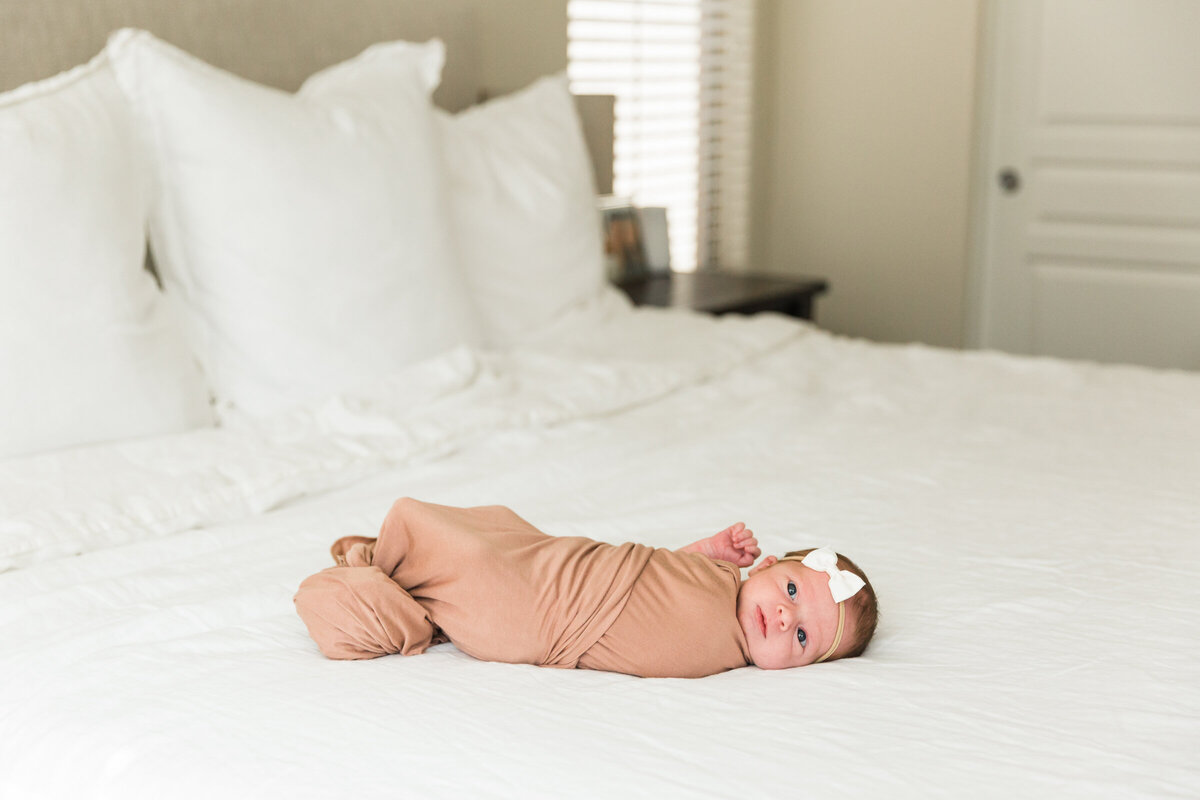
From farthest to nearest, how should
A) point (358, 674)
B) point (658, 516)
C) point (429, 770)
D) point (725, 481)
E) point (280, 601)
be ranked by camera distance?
point (725, 481) → point (658, 516) → point (280, 601) → point (358, 674) → point (429, 770)

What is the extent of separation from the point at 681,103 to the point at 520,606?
274cm

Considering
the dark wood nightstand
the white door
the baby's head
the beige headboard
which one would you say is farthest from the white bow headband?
the white door

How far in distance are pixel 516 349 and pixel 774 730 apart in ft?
4.33

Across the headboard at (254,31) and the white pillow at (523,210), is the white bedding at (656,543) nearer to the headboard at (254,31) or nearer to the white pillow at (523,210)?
the white pillow at (523,210)

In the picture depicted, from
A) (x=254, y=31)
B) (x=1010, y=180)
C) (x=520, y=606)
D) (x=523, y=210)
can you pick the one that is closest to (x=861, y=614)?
(x=520, y=606)

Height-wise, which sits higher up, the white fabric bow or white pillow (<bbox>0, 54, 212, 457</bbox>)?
white pillow (<bbox>0, 54, 212, 457</bbox>)

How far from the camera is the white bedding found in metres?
0.86

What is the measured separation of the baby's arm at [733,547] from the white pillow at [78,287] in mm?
812

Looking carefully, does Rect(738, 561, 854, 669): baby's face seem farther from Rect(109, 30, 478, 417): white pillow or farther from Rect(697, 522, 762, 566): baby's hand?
Rect(109, 30, 478, 417): white pillow

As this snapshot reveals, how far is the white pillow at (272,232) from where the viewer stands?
1.73 m

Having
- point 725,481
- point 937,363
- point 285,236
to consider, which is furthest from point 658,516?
point 937,363

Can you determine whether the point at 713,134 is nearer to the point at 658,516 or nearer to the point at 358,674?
the point at 658,516

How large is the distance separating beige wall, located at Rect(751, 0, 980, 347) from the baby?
110 inches

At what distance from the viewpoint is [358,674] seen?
99cm
